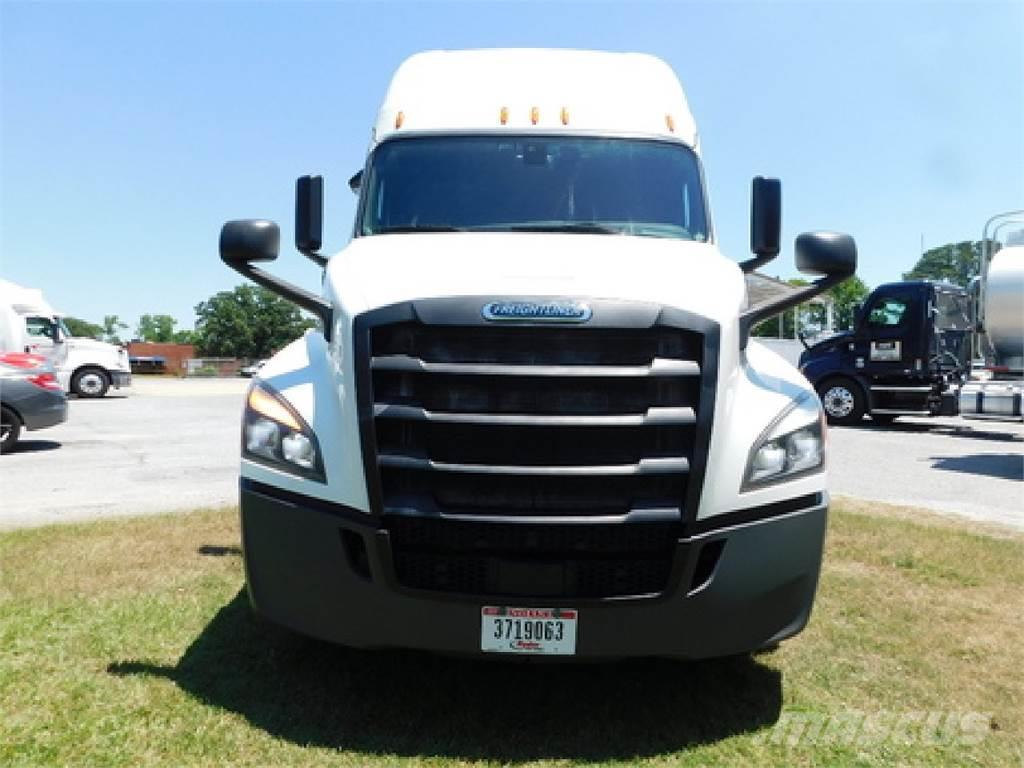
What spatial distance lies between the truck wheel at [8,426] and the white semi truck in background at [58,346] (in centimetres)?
802

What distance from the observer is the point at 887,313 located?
1611cm

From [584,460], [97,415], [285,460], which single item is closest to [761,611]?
[584,460]

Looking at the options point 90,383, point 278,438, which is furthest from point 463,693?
point 90,383

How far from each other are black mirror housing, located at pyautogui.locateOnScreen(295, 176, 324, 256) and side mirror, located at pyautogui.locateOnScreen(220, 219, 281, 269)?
3.46ft

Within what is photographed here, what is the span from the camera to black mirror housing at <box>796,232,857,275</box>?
12.5 feet

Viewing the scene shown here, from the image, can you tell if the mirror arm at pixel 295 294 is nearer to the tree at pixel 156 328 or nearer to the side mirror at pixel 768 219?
the side mirror at pixel 768 219

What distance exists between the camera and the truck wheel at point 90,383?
2377cm

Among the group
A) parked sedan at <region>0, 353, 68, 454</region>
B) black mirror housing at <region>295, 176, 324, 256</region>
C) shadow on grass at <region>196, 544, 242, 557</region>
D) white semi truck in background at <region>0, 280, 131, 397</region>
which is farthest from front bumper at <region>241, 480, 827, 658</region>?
white semi truck in background at <region>0, 280, 131, 397</region>

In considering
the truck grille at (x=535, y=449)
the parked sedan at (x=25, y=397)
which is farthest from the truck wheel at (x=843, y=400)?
the truck grille at (x=535, y=449)

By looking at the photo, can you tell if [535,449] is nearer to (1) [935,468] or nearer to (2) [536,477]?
(2) [536,477]

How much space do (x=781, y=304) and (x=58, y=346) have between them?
22.6 m

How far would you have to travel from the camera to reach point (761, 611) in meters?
3.21

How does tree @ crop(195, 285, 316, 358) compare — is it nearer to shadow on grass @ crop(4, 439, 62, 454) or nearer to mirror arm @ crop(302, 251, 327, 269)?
shadow on grass @ crop(4, 439, 62, 454)

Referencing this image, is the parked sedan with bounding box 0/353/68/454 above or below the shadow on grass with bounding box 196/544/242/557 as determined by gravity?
above
